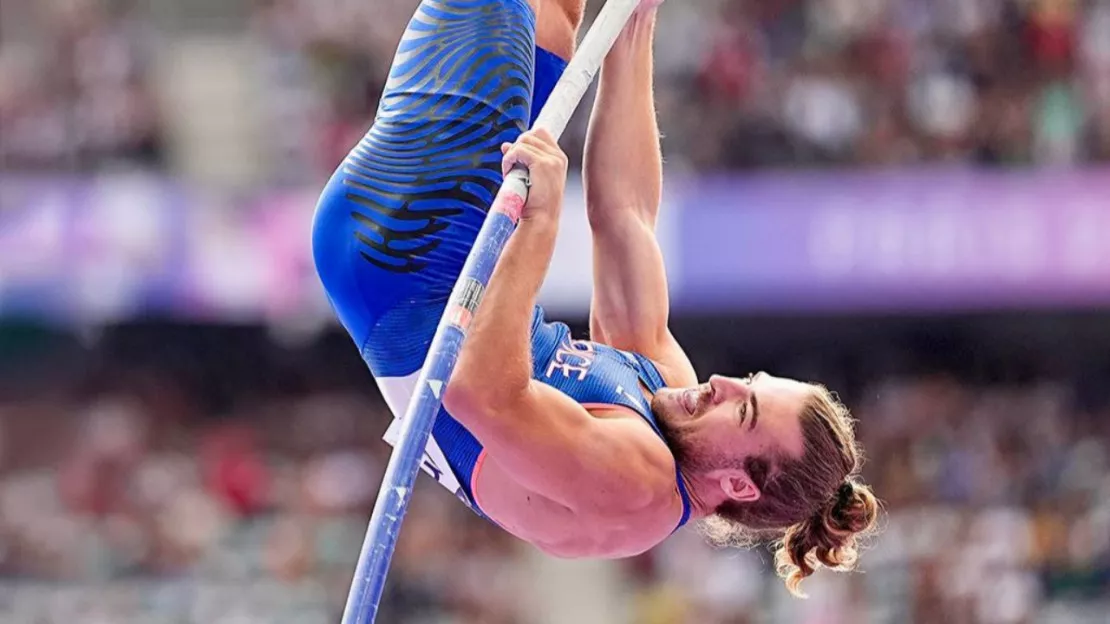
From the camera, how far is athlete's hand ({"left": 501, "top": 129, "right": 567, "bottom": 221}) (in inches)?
152

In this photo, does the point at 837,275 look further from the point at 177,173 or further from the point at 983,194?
the point at 177,173

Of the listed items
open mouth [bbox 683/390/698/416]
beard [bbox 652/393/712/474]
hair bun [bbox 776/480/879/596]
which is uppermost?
open mouth [bbox 683/390/698/416]

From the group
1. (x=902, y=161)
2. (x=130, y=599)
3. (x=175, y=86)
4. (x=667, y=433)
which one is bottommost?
(x=130, y=599)

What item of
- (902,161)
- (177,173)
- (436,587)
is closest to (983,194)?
(902,161)

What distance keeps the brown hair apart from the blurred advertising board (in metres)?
5.88

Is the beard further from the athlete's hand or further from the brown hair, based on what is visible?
the athlete's hand

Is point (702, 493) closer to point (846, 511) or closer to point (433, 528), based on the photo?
point (846, 511)

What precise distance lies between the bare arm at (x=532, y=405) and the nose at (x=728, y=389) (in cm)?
33

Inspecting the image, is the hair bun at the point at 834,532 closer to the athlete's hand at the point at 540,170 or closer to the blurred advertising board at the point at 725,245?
the athlete's hand at the point at 540,170

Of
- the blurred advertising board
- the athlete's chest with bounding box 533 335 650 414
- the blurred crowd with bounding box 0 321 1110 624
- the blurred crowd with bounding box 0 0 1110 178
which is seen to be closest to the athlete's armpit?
the athlete's chest with bounding box 533 335 650 414

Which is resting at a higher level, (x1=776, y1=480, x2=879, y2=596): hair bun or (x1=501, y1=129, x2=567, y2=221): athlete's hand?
(x1=501, y1=129, x2=567, y2=221): athlete's hand

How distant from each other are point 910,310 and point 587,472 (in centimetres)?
707

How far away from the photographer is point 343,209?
14.1ft

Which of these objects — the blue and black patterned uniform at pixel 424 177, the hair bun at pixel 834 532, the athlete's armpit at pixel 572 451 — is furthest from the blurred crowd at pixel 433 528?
the blue and black patterned uniform at pixel 424 177
